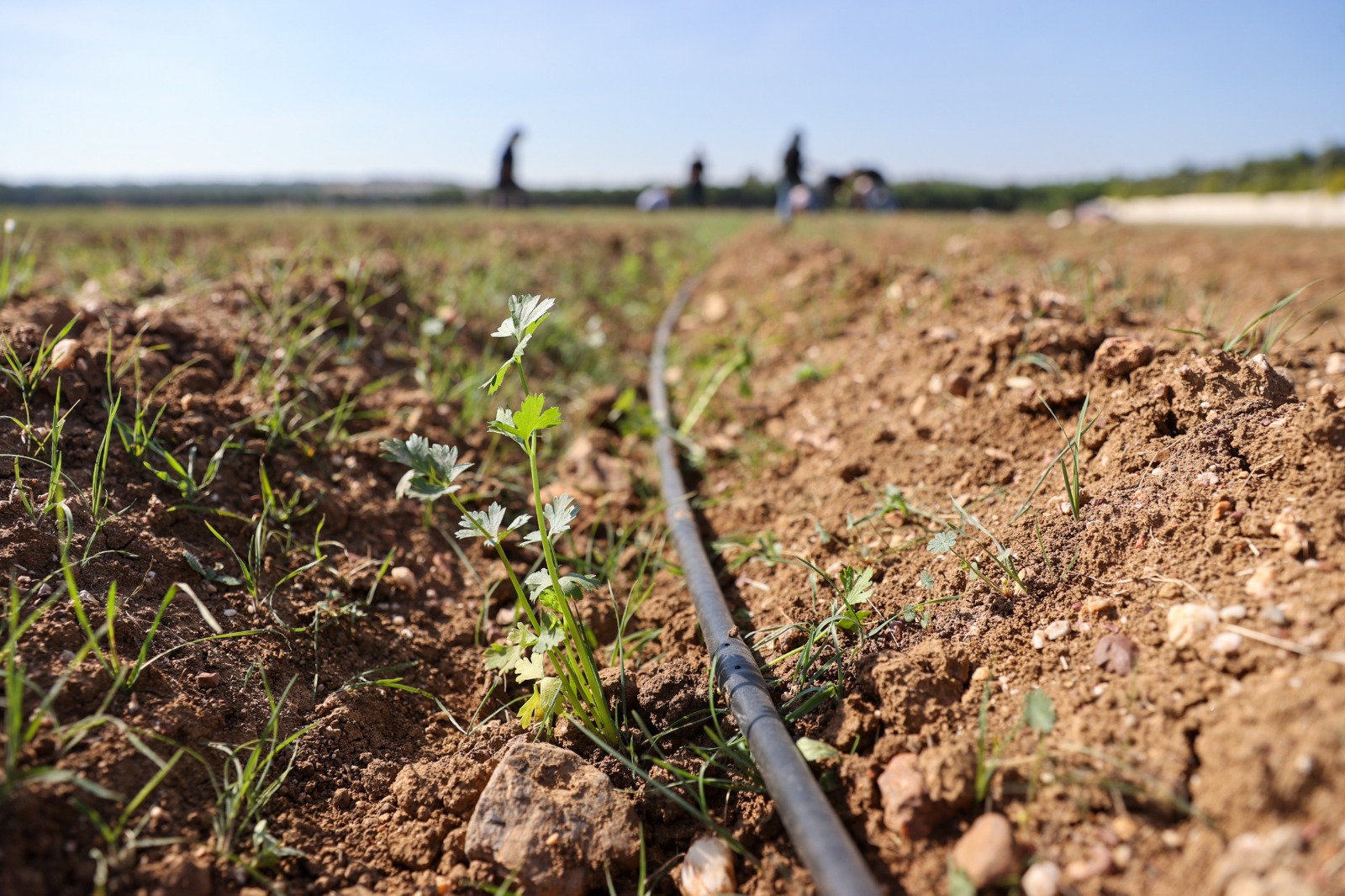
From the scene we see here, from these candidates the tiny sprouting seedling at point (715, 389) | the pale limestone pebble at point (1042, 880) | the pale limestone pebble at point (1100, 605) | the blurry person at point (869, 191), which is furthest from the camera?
the blurry person at point (869, 191)

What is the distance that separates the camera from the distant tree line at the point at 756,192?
2827 centimetres

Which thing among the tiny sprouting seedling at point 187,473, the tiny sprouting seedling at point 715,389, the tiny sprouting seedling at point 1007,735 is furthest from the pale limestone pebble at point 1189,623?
the tiny sprouting seedling at point 187,473

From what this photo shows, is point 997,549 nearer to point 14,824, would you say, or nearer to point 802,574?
point 802,574

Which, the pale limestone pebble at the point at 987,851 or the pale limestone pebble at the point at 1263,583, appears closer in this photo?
the pale limestone pebble at the point at 987,851

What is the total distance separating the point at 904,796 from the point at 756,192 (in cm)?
3894

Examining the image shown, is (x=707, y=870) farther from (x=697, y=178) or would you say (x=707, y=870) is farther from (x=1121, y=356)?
(x=697, y=178)

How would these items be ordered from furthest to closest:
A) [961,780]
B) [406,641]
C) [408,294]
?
[408,294] < [406,641] < [961,780]

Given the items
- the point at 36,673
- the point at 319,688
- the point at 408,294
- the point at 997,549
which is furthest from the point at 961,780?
the point at 408,294

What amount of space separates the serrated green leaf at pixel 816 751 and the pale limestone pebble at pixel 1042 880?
14.4 inches

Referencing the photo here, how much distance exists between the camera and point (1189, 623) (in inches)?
51.1

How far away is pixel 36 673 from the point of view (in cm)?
132

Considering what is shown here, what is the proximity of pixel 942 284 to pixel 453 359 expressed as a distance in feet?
7.10

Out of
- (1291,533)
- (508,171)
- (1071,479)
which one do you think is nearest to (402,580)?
(1071,479)

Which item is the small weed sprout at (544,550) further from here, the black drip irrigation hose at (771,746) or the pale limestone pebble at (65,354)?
the pale limestone pebble at (65,354)
